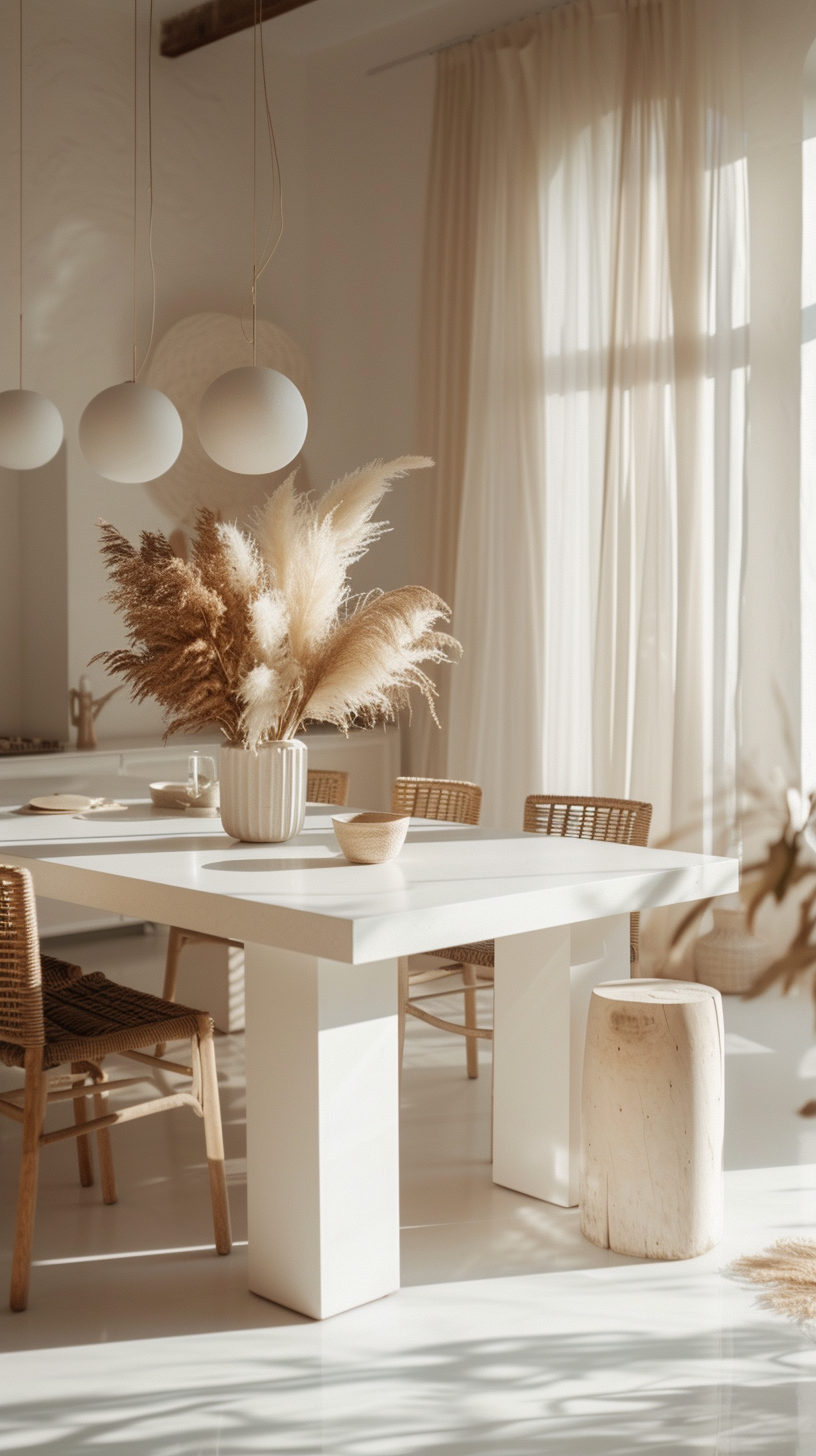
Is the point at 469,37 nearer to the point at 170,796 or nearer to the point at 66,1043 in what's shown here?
the point at 170,796

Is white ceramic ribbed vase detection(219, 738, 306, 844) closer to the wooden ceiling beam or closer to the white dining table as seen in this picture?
the white dining table

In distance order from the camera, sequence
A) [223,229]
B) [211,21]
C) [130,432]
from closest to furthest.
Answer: [130,432], [211,21], [223,229]

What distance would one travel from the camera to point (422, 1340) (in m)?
2.38

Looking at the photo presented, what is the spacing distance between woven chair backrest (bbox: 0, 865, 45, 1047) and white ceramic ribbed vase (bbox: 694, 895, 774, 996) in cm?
293

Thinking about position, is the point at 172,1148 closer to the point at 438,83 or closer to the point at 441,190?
the point at 441,190

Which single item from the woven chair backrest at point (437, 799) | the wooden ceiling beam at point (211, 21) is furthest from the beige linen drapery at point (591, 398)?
the woven chair backrest at point (437, 799)

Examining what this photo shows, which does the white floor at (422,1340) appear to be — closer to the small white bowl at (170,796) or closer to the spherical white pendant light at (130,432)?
the small white bowl at (170,796)

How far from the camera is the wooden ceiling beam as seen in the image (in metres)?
5.57

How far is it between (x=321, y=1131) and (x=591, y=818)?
1465mm

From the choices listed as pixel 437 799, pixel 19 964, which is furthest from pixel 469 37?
pixel 19 964

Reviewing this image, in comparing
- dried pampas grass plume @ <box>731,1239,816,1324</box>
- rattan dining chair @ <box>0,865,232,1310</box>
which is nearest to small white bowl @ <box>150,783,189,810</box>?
rattan dining chair @ <box>0,865,232,1310</box>

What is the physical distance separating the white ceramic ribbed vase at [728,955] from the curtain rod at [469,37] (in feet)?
10.7

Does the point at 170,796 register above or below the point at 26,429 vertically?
below

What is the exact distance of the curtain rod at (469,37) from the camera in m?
5.12
